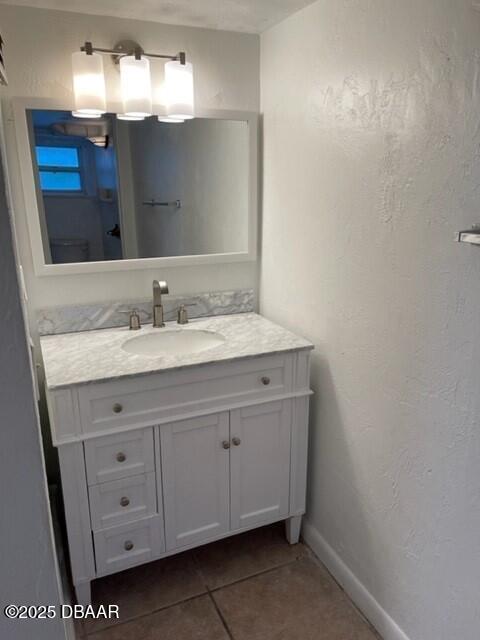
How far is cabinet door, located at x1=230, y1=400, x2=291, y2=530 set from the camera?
166cm

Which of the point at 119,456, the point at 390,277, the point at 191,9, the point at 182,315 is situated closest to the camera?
the point at 390,277

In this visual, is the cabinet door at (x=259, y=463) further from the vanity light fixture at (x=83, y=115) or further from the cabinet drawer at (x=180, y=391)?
the vanity light fixture at (x=83, y=115)

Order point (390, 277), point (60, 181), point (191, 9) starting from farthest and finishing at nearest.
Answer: point (60, 181), point (191, 9), point (390, 277)

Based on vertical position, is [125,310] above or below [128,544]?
above

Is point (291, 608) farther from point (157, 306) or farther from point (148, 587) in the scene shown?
point (157, 306)

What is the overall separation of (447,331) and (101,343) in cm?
115

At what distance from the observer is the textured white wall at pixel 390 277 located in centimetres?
111

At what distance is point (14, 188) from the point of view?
1.65m

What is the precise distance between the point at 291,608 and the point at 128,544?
595 millimetres

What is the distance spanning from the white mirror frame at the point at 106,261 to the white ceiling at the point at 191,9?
11.5 inches

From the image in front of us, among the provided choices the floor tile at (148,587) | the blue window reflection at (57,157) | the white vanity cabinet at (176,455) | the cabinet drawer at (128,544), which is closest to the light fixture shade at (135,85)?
the blue window reflection at (57,157)

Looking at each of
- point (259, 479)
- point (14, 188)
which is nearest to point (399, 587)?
point (259, 479)

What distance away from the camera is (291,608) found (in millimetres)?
1618

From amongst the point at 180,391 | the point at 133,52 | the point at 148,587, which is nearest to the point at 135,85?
the point at 133,52
